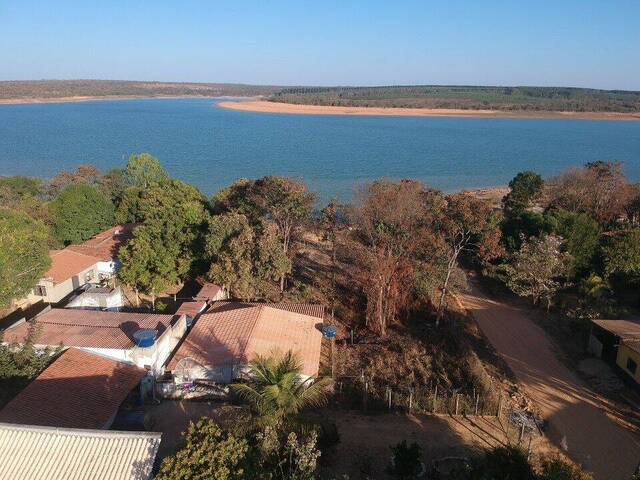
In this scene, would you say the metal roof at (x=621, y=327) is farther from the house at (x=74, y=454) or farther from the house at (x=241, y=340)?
the house at (x=74, y=454)

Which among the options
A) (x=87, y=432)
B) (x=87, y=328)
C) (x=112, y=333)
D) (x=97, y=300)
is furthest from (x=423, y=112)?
(x=87, y=432)

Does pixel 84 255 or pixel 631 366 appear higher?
pixel 631 366

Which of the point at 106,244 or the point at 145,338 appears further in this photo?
the point at 106,244

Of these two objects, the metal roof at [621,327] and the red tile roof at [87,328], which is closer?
the red tile roof at [87,328]

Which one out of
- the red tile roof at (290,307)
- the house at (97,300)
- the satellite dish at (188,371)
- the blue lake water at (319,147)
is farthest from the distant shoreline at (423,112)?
the satellite dish at (188,371)

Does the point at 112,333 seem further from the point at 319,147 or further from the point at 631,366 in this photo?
the point at 319,147

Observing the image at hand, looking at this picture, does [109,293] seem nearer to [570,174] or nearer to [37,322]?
[37,322]
